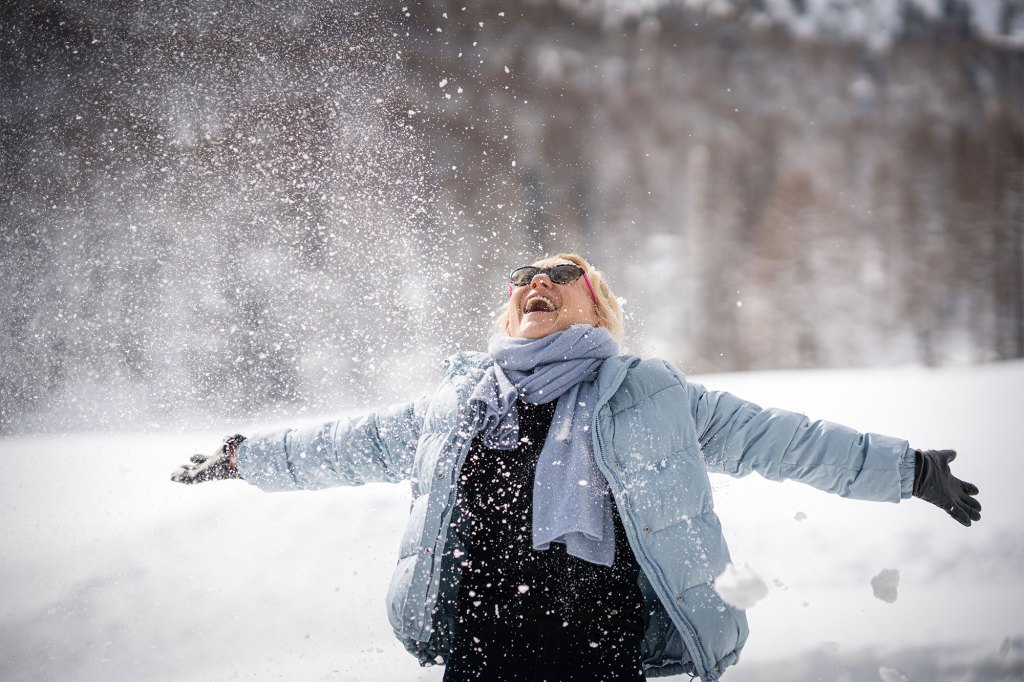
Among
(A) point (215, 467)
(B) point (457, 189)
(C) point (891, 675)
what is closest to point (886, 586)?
(C) point (891, 675)

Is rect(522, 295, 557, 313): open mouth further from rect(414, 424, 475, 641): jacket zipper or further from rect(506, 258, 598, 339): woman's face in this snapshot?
rect(414, 424, 475, 641): jacket zipper

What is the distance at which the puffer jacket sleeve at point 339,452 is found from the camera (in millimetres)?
1674

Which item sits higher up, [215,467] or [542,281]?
[542,281]

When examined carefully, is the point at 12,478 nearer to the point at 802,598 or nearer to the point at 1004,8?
the point at 802,598

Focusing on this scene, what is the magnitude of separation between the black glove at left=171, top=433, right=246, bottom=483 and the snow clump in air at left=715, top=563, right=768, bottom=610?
1.37m

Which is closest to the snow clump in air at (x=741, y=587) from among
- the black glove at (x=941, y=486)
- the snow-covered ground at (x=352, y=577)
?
the black glove at (x=941, y=486)

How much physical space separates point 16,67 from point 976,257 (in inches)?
286

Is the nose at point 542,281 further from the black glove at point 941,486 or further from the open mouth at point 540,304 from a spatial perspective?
the black glove at point 941,486

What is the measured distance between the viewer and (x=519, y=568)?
4.06ft

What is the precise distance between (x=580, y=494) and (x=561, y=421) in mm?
211

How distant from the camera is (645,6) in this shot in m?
4.31

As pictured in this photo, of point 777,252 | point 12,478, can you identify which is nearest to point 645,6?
point 777,252

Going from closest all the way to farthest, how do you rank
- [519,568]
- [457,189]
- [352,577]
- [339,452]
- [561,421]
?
[519,568]
[561,421]
[339,452]
[352,577]
[457,189]

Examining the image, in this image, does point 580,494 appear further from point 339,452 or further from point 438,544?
point 339,452
